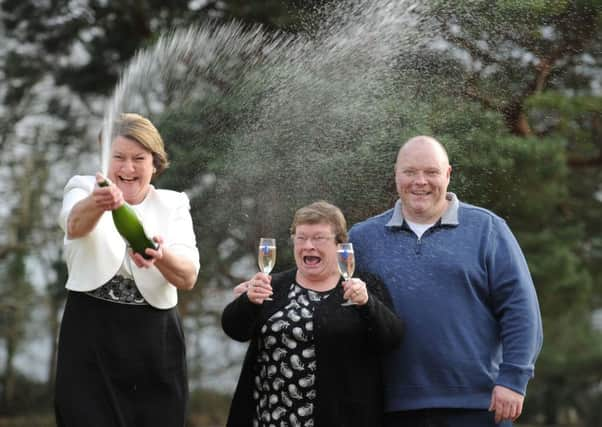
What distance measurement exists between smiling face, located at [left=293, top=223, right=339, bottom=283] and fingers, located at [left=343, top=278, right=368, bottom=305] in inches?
10.0

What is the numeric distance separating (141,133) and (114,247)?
0.46 metres

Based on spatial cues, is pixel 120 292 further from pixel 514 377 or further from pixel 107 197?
pixel 514 377

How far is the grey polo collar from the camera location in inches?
160

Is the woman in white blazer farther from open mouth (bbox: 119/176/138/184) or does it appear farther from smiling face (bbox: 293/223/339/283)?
smiling face (bbox: 293/223/339/283)

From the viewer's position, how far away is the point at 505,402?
3.80 m

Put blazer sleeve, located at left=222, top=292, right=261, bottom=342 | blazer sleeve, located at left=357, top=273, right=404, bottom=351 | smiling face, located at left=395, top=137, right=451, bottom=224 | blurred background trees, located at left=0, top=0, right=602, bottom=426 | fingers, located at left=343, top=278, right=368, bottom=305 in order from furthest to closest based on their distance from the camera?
blurred background trees, located at left=0, top=0, right=602, bottom=426 < smiling face, located at left=395, top=137, right=451, bottom=224 < blazer sleeve, located at left=222, top=292, right=261, bottom=342 < blazer sleeve, located at left=357, top=273, right=404, bottom=351 < fingers, located at left=343, top=278, right=368, bottom=305

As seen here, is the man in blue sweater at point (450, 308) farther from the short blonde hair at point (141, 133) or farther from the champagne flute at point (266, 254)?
the short blonde hair at point (141, 133)

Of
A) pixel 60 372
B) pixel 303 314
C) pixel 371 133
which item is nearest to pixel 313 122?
pixel 371 133

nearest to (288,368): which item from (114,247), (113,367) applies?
(113,367)

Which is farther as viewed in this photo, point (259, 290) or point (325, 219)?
point (325, 219)

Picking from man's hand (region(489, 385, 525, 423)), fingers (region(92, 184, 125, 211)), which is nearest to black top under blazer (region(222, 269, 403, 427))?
man's hand (region(489, 385, 525, 423))

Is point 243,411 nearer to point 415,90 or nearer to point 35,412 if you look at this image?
point 415,90

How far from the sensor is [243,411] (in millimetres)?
3949

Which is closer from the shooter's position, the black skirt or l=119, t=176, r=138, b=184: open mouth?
the black skirt
